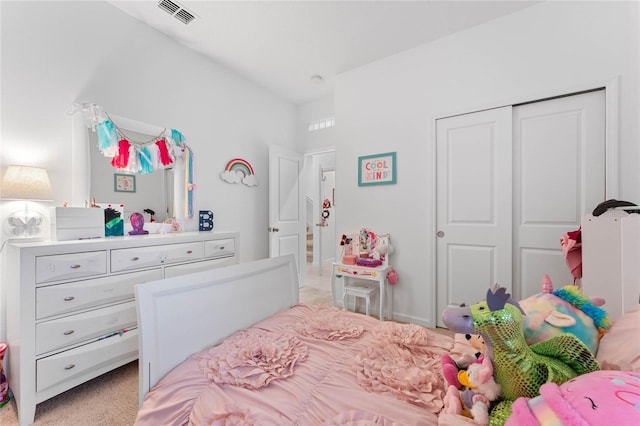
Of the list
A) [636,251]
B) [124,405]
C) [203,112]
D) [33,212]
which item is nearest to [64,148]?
[33,212]

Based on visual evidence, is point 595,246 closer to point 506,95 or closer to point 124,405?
point 506,95

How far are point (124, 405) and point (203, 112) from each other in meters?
2.82

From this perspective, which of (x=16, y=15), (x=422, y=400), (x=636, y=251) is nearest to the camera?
(x=422, y=400)

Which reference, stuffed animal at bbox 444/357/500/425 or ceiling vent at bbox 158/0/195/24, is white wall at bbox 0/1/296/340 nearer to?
ceiling vent at bbox 158/0/195/24

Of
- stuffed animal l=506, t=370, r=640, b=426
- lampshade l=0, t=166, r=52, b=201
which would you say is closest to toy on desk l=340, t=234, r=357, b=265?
stuffed animal l=506, t=370, r=640, b=426

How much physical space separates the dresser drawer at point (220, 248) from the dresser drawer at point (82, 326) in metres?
0.77

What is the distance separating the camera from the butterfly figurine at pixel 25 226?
5.90ft

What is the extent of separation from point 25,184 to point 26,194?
0.22ft

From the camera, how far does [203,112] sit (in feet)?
10.1

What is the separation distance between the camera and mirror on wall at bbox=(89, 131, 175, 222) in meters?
2.20

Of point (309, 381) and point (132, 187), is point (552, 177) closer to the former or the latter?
point (309, 381)

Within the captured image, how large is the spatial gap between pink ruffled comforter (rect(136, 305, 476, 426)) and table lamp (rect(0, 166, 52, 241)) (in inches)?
66.2

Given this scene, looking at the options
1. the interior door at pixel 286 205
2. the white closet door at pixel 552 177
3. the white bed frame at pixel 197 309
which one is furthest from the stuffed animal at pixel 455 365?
the interior door at pixel 286 205

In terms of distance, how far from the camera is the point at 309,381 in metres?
1.05
